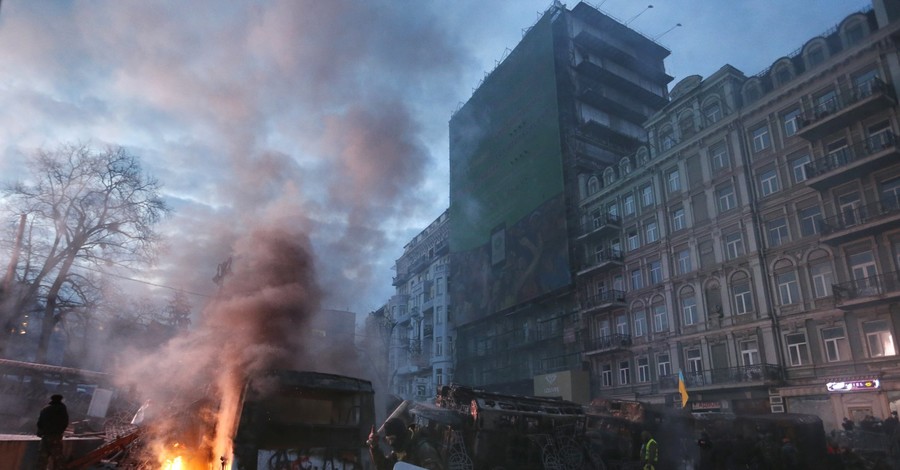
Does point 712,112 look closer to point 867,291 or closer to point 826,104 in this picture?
point 826,104

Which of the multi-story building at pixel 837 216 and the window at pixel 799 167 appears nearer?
the multi-story building at pixel 837 216

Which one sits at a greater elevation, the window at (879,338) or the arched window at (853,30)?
the arched window at (853,30)

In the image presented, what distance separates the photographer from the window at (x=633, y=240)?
111 ft

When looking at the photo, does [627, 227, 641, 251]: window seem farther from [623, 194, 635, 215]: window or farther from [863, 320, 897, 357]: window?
[863, 320, 897, 357]: window

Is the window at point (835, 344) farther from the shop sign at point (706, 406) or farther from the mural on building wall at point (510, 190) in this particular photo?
the mural on building wall at point (510, 190)

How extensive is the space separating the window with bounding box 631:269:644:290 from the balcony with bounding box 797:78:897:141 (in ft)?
39.4

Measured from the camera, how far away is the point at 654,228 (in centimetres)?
3278

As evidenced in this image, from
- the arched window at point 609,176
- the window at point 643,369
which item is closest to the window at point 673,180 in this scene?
the arched window at point 609,176

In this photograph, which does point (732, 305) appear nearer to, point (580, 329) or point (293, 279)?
point (580, 329)

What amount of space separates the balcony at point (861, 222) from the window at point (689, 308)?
7.59m

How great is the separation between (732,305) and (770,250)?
3.35 meters

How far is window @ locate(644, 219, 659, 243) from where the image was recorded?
32566 millimetres

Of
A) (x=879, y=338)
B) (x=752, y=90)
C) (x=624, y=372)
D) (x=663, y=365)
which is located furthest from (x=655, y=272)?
(x=879, y=338)

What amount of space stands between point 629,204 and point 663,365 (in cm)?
1076
